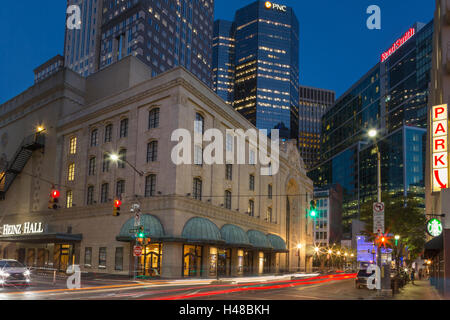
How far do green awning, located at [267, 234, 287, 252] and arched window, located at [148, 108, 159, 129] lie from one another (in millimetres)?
23380

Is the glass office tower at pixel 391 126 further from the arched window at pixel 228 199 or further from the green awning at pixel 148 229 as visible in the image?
the green awning at pixel 148 229

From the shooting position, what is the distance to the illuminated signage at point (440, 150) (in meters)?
26.3

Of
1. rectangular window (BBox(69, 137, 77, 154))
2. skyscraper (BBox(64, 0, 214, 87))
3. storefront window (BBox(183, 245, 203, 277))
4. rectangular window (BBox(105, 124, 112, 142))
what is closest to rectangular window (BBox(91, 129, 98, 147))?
rectangular window (BBox(105, 124, 112, 142))

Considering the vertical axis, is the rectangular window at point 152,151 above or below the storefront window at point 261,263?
above

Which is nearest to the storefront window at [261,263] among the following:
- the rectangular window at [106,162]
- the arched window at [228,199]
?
the arched window at [228,199]

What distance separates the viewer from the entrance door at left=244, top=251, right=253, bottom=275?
53.2 metres

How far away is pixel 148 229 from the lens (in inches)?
1556

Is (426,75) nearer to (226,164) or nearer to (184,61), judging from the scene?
(184,61)

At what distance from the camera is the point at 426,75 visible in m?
148

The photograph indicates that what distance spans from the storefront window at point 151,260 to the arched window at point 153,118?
40.0ft

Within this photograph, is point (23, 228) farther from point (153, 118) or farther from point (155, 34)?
point (155, 34)

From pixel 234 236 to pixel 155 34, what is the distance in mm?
85244

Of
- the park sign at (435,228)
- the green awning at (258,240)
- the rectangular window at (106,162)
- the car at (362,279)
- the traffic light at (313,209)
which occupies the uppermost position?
the rectangular window at (106,162)

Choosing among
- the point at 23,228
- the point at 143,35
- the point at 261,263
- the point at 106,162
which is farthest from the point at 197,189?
the point at 143,35
